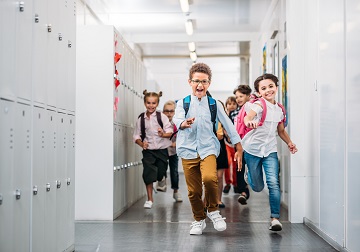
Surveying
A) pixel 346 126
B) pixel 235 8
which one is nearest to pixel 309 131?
pixel 346 126

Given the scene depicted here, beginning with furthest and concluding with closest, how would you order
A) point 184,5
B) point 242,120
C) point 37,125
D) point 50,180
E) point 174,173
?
point 184,5 → point 174,173 → point 242,120 → point 50,180 → point 37,125

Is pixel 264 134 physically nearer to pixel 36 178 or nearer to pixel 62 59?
pixel 62 59

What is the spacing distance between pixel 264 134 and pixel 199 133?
725mm

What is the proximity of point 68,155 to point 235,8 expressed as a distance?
24.2 ft

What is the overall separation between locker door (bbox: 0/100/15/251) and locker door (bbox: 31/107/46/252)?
44 cm

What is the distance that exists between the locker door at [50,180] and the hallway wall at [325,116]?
6.57ft

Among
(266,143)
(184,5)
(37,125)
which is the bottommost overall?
(266,143)

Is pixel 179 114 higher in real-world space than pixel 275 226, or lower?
higher

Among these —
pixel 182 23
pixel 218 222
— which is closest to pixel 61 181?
pixel 218 222

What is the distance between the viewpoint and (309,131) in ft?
20.8

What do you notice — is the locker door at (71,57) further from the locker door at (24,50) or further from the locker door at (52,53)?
the locker door at (24,50)

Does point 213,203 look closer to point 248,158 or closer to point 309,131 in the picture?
point 248,158

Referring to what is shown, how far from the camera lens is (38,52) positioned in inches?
153

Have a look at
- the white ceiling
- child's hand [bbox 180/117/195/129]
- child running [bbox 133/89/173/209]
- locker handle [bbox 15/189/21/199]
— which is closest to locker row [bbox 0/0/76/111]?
locker handle [bbox 15/189/21/199]
